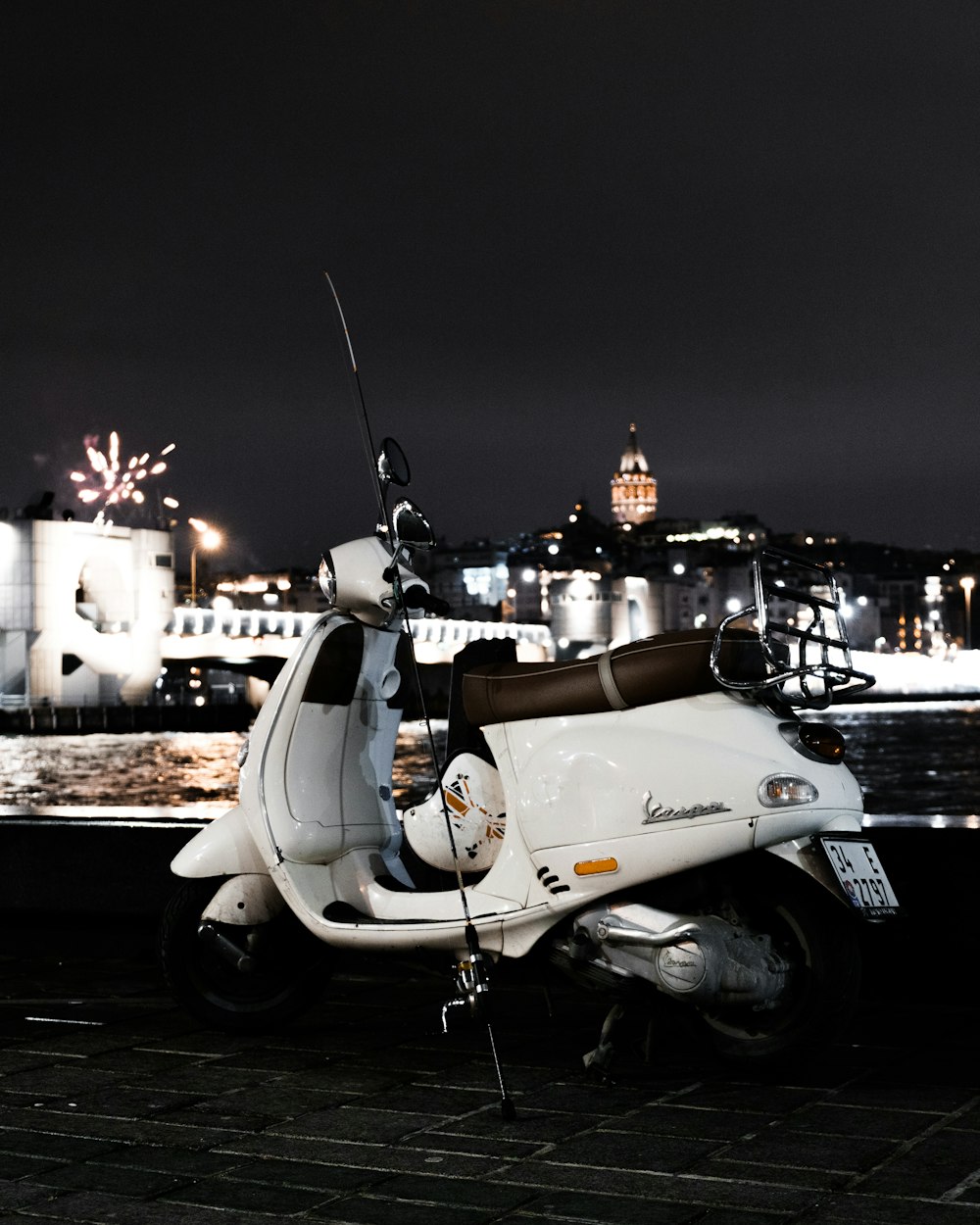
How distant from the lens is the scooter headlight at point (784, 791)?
395cm

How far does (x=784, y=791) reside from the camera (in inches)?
156

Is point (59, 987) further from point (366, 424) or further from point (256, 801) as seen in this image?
point (366, 424)

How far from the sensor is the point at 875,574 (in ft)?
651

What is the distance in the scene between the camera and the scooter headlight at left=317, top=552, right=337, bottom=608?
489 cm

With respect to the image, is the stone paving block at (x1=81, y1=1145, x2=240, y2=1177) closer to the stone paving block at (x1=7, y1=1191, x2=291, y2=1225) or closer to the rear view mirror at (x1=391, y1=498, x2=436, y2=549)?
the stone paving block at (x1=7, y1=1191, x2=291, y2=1225)

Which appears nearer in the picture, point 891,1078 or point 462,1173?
point 462,1173

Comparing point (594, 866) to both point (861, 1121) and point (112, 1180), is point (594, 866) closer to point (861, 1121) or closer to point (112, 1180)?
point (861, 1121)

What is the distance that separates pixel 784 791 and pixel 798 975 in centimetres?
44

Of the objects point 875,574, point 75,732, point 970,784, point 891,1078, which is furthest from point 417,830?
point 875,574

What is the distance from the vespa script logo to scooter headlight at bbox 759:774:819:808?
3.7 inches

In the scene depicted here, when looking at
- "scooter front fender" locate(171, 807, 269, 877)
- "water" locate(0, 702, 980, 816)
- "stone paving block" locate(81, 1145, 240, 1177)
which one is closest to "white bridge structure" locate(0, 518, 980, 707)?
"water" locate(0, 702, 980, 816)

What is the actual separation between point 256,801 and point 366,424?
3.60 ft

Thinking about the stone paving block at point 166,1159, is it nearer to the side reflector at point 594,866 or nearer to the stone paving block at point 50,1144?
the stone paving block at point 50,1144

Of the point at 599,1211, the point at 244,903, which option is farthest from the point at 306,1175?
the point at 244,903
